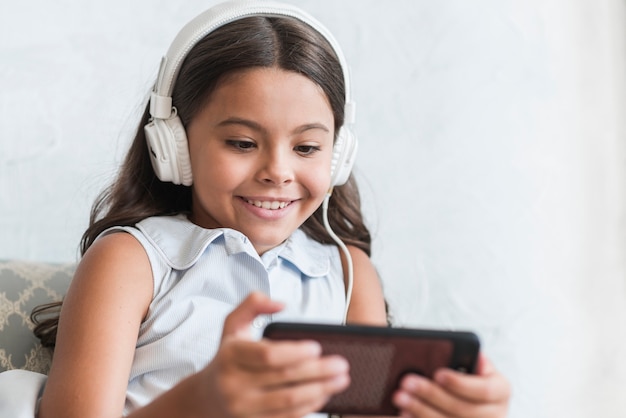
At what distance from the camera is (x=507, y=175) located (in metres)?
2.05

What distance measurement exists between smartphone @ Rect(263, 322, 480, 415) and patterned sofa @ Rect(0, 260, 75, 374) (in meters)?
0.64

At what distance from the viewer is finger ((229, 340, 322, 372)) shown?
2.49ft

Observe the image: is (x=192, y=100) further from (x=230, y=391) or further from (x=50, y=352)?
(x=230, y=391)

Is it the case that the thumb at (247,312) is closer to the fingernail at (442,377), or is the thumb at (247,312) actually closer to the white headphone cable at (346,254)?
the fingernail at (442,377)

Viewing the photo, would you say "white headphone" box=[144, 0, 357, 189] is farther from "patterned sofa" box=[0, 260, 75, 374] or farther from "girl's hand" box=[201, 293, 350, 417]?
"girl's hand" box=[201, 293, 350, 417]

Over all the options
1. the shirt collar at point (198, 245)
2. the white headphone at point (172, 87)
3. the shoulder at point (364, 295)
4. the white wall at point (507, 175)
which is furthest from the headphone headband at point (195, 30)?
the white wall at point (507, 175)

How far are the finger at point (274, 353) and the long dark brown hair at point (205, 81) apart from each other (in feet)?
1.86

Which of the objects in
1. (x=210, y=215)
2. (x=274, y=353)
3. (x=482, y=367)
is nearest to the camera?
(x=274, y=353)

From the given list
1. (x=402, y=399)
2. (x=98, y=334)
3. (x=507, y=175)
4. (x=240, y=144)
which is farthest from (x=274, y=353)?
(x=507, y=175)

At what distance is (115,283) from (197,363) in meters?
0.15

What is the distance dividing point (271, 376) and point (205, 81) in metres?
0.59

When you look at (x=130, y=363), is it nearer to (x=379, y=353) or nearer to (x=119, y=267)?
(x=119, y=267)

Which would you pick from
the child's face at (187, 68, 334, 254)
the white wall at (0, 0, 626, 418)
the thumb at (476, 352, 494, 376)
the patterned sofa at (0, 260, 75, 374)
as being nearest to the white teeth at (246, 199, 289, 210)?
the child's face at (187, 68, 334, 254)

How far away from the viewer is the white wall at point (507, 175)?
1.99 metres
